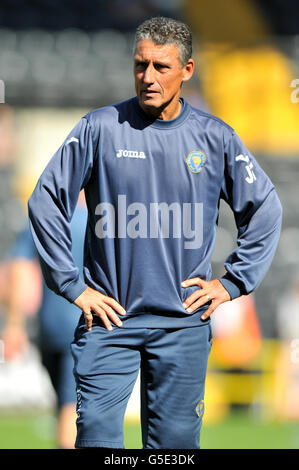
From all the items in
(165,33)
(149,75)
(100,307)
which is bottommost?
(100,307)

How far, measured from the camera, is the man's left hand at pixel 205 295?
2.98 meters

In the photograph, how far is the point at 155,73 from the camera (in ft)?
9.37

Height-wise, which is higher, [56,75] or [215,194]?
[56,75]

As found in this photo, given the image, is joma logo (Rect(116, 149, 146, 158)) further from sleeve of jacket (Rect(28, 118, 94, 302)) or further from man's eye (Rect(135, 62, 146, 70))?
man's eye (Rect(135, 62, 146, 70))

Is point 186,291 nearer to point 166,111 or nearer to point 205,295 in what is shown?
point 205,295

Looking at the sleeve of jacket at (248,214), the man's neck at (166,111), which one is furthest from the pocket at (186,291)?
the man's neck at (166,111)

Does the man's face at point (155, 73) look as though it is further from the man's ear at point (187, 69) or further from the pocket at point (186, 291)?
the pocket at point (186, 291)

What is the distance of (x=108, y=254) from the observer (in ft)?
9.62

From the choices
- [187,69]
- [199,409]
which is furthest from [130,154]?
[199,409]

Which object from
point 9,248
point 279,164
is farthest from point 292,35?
point 9,248

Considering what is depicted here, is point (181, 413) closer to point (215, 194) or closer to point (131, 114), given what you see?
point (215, 194)

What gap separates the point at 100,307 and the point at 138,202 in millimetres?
388

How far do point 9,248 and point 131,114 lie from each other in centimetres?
721

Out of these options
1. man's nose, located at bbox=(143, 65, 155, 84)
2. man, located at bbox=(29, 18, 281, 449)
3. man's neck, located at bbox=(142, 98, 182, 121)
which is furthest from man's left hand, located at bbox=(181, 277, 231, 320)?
man's nose, located at bbox=(143, 65, 155, 84)
